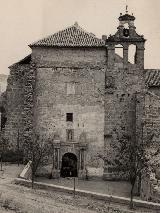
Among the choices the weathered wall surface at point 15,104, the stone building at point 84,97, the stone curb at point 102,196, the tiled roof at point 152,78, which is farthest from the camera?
the tiled roof at point 152,78

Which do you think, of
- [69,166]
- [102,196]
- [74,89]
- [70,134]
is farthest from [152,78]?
[102,196]

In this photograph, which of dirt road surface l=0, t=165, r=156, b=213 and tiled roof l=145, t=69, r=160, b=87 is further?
tiled roof l=145, t=69, r=160, b=87

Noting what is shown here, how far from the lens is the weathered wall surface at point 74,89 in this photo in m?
34.8

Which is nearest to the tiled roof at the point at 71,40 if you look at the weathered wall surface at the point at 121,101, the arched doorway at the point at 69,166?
the weathered wall surface at the point at 121,101

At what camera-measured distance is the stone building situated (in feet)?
114

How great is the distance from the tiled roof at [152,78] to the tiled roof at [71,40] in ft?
36.5

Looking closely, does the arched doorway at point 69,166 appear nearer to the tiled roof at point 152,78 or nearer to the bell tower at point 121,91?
the bell tower at point 121,91

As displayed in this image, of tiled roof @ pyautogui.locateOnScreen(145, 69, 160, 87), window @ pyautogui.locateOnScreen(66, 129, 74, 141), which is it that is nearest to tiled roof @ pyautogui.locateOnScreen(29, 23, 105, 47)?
window @ pyautogui.locateOnScreen(66, 129, 74, 141)

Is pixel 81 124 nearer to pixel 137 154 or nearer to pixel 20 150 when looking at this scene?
pixel 20 150

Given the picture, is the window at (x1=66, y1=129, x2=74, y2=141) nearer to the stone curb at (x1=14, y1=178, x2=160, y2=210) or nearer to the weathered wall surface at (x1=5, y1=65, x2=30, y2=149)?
the weathered wall surface at (x1=5, y1=65, x2=30, y2=149)

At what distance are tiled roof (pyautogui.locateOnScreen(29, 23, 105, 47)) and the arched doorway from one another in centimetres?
852

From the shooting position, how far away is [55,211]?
1977cm

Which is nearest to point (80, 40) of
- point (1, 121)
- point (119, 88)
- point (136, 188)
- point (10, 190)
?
point (119, 88)

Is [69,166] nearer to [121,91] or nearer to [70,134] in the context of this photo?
[70,134]
